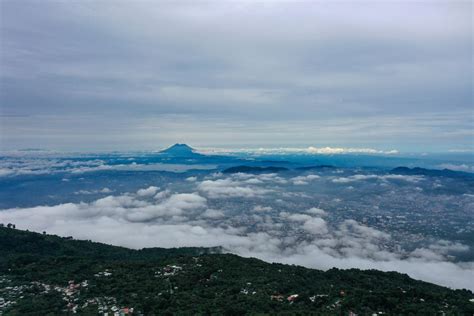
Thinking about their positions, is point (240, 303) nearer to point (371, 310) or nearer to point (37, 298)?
point (371, 310)

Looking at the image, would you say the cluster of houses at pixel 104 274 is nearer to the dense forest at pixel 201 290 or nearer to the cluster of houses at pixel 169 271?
the dense forest at pixel 201 290

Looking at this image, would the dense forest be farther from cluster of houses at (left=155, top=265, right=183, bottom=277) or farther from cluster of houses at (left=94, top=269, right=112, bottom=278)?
cluster of houses at (left=94, top=269, right=112, bottom=278)

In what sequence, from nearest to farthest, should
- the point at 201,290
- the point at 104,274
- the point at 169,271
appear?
the point at 201,290 → the point at 104,274 → the point at 169,271

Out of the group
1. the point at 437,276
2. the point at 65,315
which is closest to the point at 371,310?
the point at 65,315

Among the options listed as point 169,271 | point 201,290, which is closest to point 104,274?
point 169,271

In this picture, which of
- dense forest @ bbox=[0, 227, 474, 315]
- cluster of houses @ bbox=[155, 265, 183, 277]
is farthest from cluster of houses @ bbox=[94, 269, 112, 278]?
cluster of houses @ bbox=[155, 265, 183, 277]

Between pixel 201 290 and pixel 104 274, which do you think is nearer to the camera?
pixel 201 290

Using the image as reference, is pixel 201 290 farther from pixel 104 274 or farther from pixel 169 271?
pixel 104 274

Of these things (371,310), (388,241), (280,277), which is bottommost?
(388,241)

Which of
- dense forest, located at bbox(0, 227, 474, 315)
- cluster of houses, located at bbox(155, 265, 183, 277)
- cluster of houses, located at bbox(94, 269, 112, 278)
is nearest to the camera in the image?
dense forest, located at bbox(0, 227, 474, 315)
